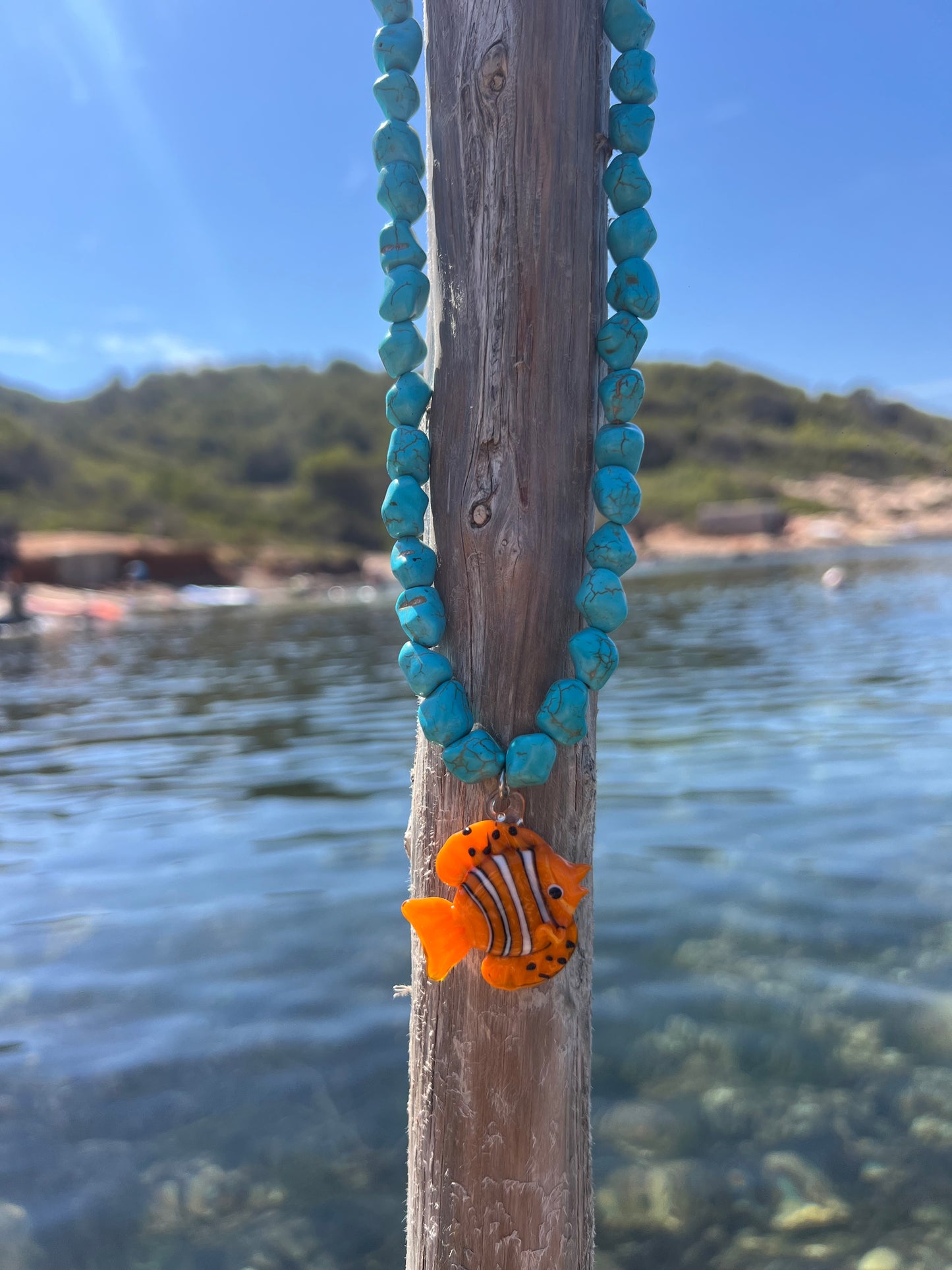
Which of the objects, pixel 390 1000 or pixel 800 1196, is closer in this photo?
pixel 800 1196

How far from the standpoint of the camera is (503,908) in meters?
1.69

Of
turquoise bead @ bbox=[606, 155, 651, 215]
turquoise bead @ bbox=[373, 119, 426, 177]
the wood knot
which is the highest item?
the wood knot

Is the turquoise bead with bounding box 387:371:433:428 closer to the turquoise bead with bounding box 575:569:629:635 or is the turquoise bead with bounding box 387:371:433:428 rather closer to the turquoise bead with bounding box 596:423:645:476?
the turquoise bead with bounding box 596:423:645:476

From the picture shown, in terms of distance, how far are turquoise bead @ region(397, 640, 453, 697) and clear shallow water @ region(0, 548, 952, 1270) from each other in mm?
1980

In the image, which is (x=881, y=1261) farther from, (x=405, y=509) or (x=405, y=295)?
(x=405, y=295)

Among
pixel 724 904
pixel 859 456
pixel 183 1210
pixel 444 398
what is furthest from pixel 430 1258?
pixel 859 456

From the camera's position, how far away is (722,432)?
8206 cm

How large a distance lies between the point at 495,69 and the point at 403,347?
1.84 feet

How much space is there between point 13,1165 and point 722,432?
3342 inches

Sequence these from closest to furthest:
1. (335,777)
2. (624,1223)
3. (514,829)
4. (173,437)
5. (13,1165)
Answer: (514,829)
(624,1223)
(13,1165)
(335,777)
(173,437)

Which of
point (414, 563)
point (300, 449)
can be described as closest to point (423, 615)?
point (414, 563)

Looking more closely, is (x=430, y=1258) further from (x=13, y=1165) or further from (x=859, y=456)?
(x=859, y=456)

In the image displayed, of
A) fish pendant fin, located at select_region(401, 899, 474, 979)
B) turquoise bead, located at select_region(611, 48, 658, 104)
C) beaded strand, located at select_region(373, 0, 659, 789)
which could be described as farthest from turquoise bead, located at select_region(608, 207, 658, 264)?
fish pendant fin, located at select_region(401, 899, 474, 979)

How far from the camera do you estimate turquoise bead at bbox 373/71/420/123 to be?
1.95 meters
